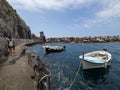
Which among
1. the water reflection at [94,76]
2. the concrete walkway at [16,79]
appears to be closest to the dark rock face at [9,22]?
the water reflection at [94,76]

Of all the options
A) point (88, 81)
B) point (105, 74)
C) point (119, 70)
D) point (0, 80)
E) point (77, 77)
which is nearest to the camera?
point (0, 80)

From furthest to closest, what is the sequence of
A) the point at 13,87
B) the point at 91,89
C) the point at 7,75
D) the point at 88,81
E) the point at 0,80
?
the point at 88,81, the point at 91,89, the point at 7,75, the point at 0,80, the point at 13,87

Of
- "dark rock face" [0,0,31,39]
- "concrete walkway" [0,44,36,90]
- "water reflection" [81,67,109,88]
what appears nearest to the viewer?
"concrete walkway" [0,44,36,90]

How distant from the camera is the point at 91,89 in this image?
20672 millimetres

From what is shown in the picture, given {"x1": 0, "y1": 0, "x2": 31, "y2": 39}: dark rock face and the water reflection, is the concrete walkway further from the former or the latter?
{"x1": 0, "y1": 0, "x2": 31, "y2": 39}: dark rock face

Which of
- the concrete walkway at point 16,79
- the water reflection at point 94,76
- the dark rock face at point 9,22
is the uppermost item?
the dark rock face at point 9,22

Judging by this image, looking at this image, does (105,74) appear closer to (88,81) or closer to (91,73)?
(91,73)

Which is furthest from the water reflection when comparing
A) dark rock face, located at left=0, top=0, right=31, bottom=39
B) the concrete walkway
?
dark rock face, located at left=0, top=0, right=31, bottom=39

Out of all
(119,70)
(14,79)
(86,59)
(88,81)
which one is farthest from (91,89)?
(119,70)

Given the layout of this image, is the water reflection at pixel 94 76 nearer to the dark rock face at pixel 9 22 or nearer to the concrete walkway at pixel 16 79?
the concrete walkway at pixel 16 79

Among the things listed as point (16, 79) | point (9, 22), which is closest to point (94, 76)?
point (16, 79)

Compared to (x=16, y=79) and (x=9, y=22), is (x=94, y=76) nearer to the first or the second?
(x=16, y=79)

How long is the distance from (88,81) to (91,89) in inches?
113

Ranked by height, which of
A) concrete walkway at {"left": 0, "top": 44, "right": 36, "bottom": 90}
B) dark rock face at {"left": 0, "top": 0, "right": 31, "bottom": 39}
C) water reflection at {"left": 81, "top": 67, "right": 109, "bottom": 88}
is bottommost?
water reflection at {"left": 81, "top": 67, "right": 109, "bottom": 88}
